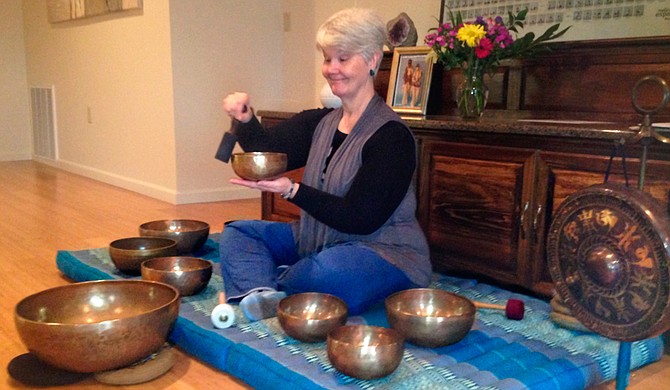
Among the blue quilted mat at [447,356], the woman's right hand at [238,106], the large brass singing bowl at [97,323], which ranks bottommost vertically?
the blue quilted mat at [447,356]

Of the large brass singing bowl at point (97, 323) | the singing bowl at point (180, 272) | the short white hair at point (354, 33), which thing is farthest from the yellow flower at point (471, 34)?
the large brass singing bowl at point (97, 323)

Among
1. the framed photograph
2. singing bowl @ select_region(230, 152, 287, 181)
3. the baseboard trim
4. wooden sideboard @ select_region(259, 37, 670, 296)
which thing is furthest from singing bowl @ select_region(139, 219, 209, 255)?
the baseboard trim

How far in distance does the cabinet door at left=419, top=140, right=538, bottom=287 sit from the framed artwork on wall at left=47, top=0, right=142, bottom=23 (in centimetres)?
248

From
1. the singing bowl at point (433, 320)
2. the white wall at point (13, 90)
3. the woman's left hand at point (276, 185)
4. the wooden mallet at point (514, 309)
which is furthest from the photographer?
the white wall at point (13, 90)

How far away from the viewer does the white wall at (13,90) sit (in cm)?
558

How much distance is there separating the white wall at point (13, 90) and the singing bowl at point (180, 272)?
4387mm

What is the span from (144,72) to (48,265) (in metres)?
1.84

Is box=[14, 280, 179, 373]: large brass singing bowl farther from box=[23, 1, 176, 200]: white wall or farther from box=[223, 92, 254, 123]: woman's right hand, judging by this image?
box=[23, 1, 176, 200]: white wall

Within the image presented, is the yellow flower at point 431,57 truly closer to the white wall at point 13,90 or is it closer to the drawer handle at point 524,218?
the drawer handle at point 524,218

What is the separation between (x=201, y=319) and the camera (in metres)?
1.75

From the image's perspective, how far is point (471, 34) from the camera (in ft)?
7.33

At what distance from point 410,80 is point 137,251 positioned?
128 centimetres

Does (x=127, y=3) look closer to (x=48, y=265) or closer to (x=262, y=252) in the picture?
(x=48, y=265)

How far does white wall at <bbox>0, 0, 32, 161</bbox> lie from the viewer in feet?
18.3
